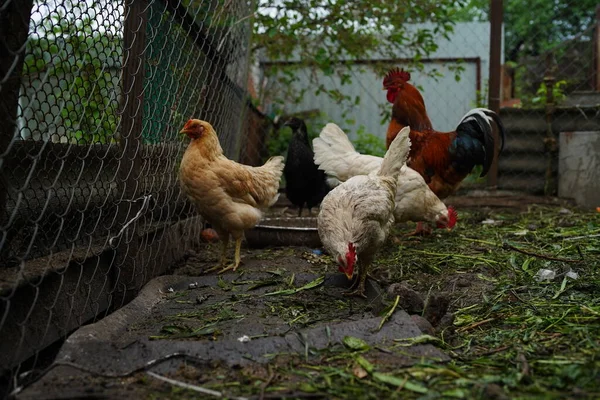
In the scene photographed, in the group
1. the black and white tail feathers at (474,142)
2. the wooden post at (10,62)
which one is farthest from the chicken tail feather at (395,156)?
the wooden post at (10,62)

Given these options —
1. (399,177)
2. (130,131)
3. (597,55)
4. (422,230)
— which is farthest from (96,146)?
(597,55)

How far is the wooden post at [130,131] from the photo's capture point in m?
2.48

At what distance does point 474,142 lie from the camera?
196 inches

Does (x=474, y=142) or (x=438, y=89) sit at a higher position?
(x=438, y=89)

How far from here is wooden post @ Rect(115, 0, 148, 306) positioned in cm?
248

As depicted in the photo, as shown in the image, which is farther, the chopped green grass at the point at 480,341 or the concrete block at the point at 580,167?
the concrete block at the point at 580,167

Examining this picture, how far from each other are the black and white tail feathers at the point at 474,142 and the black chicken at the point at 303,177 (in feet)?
4.82

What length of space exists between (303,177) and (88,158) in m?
3.37

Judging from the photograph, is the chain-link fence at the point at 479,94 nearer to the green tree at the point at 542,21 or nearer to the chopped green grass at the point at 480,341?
the chopped green grass at the point at 480,341

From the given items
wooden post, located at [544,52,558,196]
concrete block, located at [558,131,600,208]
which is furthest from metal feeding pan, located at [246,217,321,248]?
wooden post, located at [544,52,558,196]

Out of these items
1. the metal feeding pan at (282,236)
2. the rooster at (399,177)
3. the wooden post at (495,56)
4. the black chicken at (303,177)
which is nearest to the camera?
the metal feeding pan at (282,236)

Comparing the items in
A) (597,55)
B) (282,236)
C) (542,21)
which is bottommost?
(282,236)

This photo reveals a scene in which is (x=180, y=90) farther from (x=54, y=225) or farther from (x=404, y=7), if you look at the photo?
(x=404, y=7)

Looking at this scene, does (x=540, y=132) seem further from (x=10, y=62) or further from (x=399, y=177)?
(x=10, y=62)
